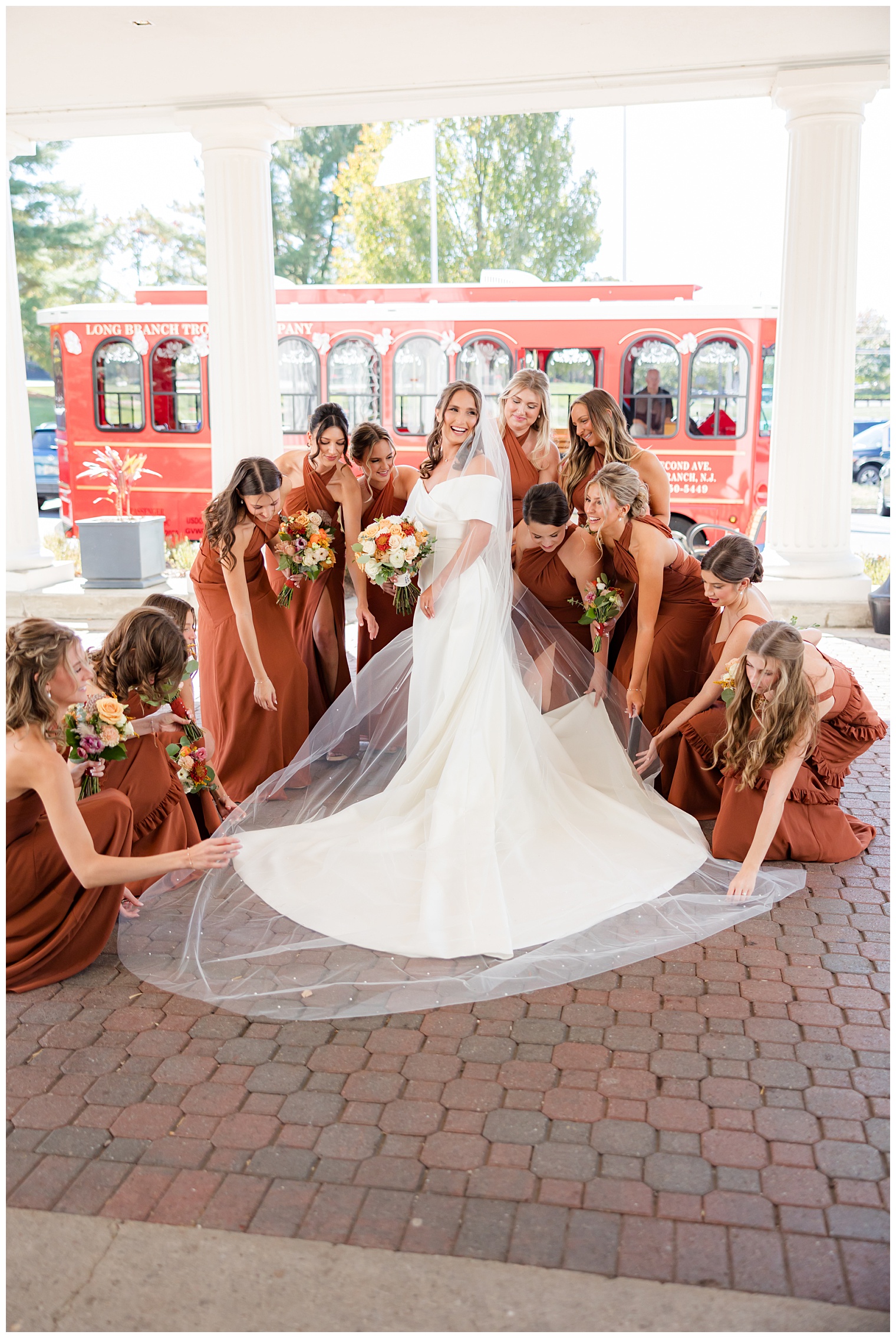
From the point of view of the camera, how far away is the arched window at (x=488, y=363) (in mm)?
13312

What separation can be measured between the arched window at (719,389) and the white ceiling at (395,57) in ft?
12.1

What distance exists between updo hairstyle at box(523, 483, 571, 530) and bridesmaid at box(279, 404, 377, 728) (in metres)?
1.16

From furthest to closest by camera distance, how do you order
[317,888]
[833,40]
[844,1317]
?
[833,40]
[317,888]
[844,1317]

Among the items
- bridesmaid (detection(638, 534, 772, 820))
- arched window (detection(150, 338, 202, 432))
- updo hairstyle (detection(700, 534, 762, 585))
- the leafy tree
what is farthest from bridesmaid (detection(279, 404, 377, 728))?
the leafy tree

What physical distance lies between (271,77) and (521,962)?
7.71m

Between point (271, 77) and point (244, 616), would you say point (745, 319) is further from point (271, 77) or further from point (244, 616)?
point (244, 616)

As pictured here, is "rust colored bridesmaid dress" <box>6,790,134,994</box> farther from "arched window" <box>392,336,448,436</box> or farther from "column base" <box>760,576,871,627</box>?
"arched window" <box>392,336,448,436</box>

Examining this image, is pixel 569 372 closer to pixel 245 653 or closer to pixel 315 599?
pixel 315 599

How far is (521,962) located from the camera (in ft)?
13.2

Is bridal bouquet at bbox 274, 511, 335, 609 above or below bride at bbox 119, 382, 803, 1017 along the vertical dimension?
above

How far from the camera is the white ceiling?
285 inches

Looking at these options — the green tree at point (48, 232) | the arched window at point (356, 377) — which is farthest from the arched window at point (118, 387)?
the green tree at point (48, 232)

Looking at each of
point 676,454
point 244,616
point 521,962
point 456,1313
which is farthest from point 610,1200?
point 676,454

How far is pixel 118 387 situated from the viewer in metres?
14.2
